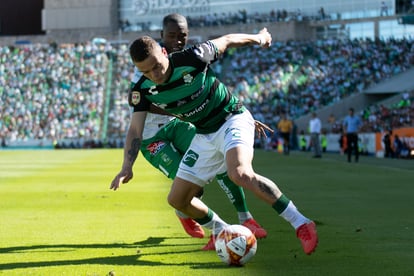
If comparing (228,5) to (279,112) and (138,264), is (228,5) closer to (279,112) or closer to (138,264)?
(279,112)

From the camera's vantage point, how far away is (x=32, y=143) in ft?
218

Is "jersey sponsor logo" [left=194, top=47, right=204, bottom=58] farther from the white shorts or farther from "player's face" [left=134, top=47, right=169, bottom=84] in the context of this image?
the white shorts

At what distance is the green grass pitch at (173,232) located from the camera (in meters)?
7.62

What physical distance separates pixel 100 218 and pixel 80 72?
197 feet

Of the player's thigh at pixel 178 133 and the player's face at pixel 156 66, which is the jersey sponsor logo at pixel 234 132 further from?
the player's thigh at pixel 178 133

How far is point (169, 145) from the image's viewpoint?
10203 mm

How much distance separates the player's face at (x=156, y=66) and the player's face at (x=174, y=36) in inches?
71.0

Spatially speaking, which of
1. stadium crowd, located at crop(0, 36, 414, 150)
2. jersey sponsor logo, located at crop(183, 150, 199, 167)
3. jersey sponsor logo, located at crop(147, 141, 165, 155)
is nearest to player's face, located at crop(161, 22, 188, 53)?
jersey sponsor logo, located at crop(147, 141, 165, 155)

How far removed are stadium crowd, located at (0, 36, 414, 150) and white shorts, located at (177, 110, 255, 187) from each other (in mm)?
42503

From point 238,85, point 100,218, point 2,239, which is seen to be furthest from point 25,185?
point 238,85

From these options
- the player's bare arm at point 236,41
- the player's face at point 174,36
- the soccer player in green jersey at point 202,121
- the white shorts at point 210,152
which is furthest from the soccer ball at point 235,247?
the player's face at point 174,36

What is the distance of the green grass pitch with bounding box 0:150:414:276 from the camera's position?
7.62 m

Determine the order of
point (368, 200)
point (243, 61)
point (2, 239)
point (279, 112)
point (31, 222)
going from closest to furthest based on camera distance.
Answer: point (2, 239), point (31, 222), point (368, 200), point (279, 112), point (243, 61)

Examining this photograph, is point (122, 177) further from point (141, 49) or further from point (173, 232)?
point (173, 232)
